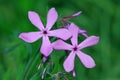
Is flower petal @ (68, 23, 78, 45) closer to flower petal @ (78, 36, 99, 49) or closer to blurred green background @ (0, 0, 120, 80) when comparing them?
flower petal @ (78, 36, 99, 49)

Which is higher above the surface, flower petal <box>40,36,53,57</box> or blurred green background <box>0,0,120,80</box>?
blurred green background <box>0,0,120,80</box>

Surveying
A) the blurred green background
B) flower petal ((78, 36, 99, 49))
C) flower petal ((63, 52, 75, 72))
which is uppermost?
the blurred green background

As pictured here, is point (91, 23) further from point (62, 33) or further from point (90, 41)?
point (62, 33)

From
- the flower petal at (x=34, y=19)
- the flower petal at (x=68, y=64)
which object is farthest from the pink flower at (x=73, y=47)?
the flower petal at (x=34, y=19)

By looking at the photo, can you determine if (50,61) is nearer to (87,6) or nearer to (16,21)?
(16,21)

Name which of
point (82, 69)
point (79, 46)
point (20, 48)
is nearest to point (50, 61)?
point (79, 46)

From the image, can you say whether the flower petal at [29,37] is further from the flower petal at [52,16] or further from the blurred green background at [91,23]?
the blurred green background at [91,23]

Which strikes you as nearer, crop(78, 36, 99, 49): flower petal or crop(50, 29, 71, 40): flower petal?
crop(50, 29, 71, 40): flower petal

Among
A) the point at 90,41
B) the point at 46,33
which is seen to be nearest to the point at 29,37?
the point at 46,33

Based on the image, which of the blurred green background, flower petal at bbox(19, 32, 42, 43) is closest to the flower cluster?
flower petal at bbox(19, 32, 42, 43)
